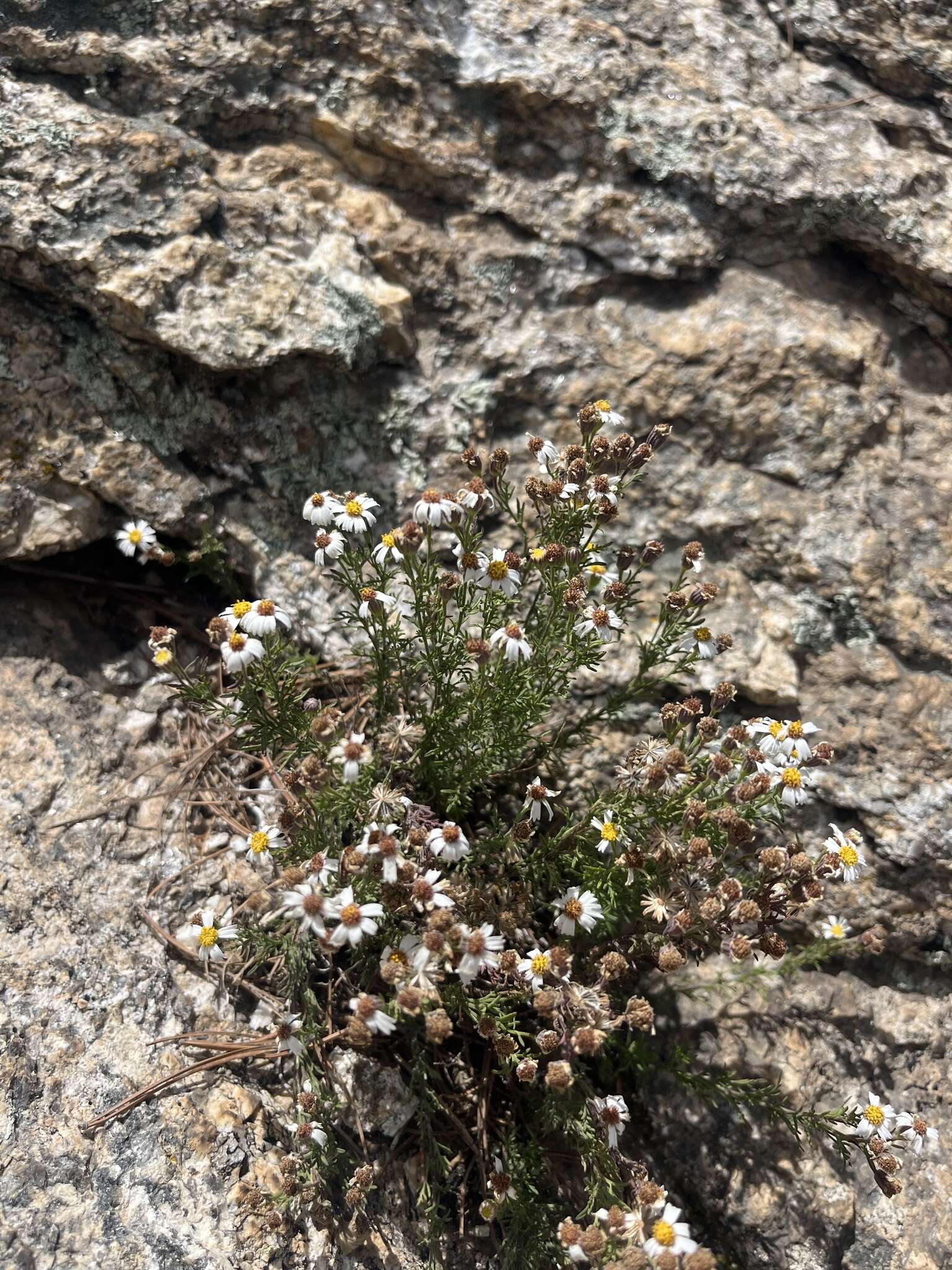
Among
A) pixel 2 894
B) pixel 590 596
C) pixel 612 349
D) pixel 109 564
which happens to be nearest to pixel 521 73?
pixel 612 349

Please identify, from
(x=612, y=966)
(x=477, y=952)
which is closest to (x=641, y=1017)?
(x=612, y=966)

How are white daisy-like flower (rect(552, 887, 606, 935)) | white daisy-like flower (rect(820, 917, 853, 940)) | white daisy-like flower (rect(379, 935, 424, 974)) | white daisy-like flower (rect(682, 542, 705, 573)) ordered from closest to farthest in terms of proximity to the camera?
white daisy-like flower (rect(379, 935, 424, 974))
white daisy-like flower (rect(552, 887, 606, 935))
white daisy-like flower (rect(682, 542, 705, 573))
white daisy-like flower (rect(820, 917, 853, 940))

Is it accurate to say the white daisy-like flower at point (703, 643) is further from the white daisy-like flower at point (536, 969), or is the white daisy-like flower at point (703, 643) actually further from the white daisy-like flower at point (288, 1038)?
the white daisy-like flower at point (288, 1038)

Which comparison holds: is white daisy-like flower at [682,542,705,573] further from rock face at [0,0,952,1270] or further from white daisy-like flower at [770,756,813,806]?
white daisy-like flower at [770,756,813,806]

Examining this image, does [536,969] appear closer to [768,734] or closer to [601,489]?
[768,734]

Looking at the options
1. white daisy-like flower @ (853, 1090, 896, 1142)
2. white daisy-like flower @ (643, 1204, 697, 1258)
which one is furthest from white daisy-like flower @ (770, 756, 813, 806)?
white daisy-like flower @ (643, 1204, 697, 1258)

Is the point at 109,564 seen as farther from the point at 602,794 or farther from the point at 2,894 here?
the point at 602,794
